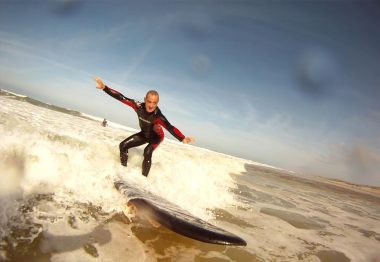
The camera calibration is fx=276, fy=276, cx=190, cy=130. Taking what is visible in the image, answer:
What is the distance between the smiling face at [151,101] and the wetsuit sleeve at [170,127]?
1.11 ft

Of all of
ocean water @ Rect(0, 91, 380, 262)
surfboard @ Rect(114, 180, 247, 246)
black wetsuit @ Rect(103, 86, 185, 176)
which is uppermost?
black wetsuit @ Rect(103, 86, 185, 176)

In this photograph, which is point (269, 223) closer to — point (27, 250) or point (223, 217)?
point (223, 217)

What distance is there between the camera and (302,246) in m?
5.97

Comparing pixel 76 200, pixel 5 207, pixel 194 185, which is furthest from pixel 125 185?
pixel 194 185

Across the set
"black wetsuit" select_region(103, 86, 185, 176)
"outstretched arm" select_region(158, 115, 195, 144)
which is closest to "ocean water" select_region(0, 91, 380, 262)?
"black wetsuit" select_region(103, 86, 185, 176)

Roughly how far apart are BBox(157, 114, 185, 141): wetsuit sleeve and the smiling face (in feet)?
1.11

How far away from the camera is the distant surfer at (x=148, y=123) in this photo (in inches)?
267

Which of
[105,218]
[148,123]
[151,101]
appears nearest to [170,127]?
[148,123]

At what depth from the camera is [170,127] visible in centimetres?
704

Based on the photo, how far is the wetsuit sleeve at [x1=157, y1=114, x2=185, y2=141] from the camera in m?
6.98

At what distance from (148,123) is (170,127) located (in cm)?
59

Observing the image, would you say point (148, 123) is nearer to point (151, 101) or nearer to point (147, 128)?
Result: point (147, 128)

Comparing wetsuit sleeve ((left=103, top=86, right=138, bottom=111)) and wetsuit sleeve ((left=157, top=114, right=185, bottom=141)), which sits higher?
wetsuit sleeve ((left=103, top=86, right=138, bottom=111))

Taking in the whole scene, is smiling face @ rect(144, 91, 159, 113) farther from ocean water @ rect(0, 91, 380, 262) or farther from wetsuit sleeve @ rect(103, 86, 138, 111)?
ocean water @ rect(0, 91, 380, 262)
